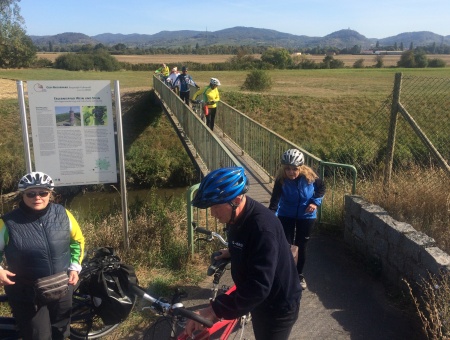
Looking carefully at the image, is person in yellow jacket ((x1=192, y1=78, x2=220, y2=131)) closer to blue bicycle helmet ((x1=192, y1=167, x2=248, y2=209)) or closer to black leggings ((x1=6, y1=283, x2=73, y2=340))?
black leggings ((x1=6, y1=283, x2=73, y2=340))

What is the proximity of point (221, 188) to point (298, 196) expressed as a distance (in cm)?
240

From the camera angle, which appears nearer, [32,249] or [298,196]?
[32,249]

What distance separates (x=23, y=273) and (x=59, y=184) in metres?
2.15

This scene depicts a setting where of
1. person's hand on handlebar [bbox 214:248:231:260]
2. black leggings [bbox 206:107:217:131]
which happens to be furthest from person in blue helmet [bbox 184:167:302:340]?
black leggings [bbox 206:107:217:131]

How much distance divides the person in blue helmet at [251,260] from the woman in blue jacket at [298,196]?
2101 millimetres

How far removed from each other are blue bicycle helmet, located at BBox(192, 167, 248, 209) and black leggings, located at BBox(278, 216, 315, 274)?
2416mm

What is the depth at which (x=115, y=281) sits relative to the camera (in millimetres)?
3646

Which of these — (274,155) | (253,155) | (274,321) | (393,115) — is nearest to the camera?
(274,321)

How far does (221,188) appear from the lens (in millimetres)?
2305

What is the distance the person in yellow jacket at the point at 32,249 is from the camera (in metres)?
3.10

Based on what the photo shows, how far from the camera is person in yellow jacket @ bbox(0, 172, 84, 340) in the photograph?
3.10 meters

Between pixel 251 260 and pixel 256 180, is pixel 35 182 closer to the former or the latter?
pixel 251 260

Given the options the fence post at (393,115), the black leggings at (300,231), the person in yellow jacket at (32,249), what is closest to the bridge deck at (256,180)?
the fence post at (393,115)

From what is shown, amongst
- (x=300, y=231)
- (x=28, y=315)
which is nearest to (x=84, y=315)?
(x=28, y=315)
